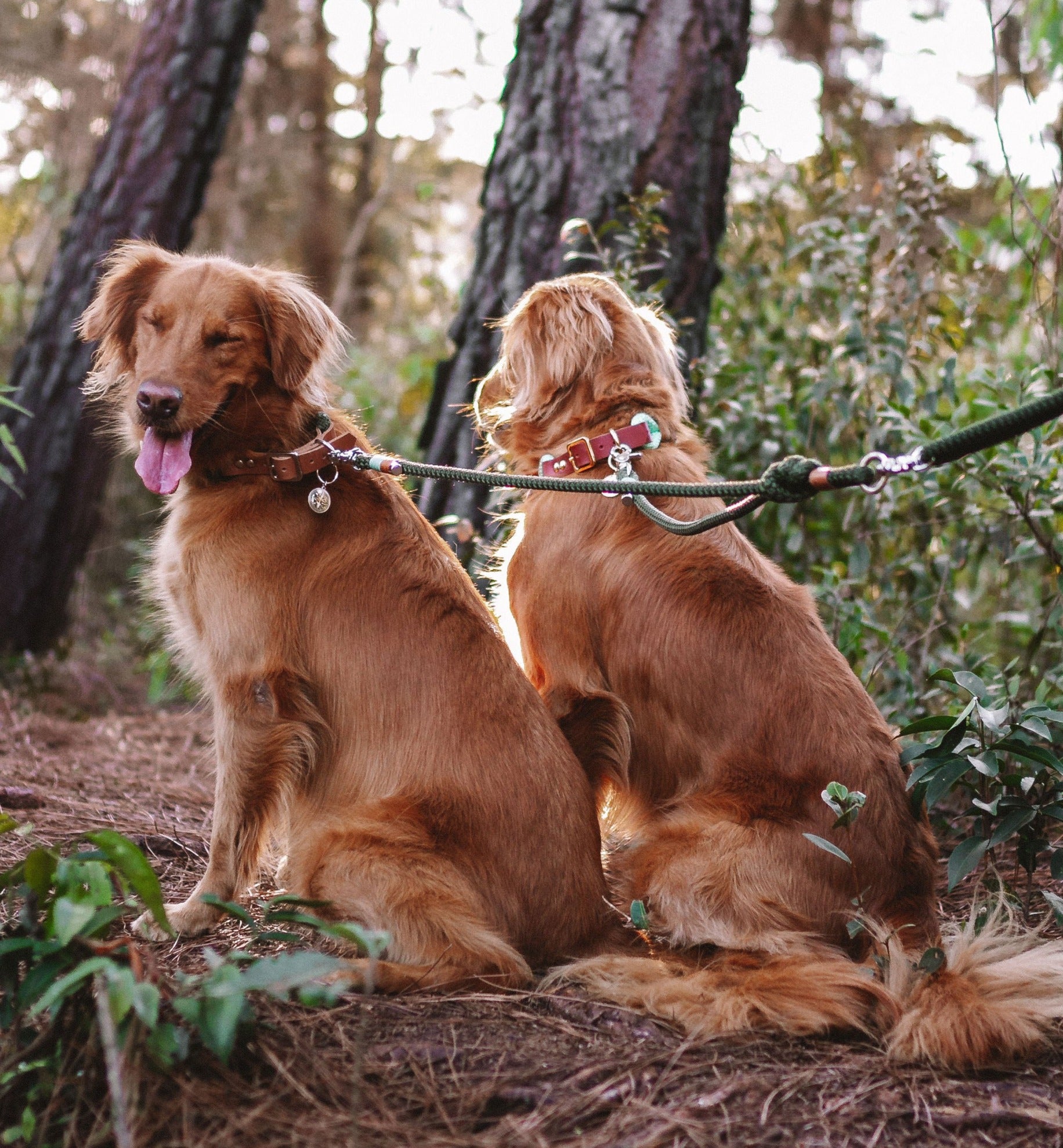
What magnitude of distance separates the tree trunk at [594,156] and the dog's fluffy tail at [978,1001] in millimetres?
2747

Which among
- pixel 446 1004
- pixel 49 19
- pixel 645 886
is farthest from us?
pixel 49 19

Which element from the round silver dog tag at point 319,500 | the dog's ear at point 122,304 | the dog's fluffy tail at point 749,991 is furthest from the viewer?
the dog's ear at point 122,304

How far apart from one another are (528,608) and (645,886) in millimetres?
870

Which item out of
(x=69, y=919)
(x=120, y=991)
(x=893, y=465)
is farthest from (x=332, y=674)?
(x=893, y=465)

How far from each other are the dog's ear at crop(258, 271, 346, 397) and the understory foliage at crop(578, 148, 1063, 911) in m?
1.42

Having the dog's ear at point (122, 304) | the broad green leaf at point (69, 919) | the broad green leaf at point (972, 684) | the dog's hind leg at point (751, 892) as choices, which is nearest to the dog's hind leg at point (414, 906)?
the dog's hind leg at point (751, 892)

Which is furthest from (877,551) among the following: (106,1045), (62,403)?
(62,403)

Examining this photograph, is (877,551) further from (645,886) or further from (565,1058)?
(565,1058)

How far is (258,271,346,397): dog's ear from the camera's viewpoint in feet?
9.84

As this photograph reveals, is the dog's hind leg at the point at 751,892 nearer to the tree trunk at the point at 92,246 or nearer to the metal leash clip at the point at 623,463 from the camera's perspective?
the metal leash clip at the point at 623,463

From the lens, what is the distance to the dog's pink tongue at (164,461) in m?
2.83

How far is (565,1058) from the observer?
216 centimetres

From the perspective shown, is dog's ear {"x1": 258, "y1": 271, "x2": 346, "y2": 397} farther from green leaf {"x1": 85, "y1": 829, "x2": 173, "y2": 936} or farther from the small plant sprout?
the small plant sprout

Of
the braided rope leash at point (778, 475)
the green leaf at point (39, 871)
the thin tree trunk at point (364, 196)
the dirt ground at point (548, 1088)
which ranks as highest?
the thin tree trunk at point (364, 196)
